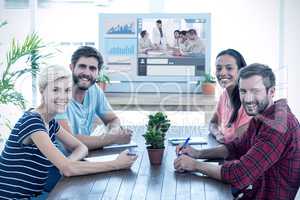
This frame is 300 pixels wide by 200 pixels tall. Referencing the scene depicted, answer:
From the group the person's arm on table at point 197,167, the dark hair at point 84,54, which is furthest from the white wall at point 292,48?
the person's arm on table at point 197,167

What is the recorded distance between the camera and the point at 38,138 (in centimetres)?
219

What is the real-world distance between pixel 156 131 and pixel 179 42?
202cm

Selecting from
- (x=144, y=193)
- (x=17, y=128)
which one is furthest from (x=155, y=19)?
(x=144, y=193)

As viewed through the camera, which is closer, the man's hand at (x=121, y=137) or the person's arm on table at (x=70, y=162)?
the person's arm on table at (x=70, y=162)

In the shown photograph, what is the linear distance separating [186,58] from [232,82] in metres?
1.03

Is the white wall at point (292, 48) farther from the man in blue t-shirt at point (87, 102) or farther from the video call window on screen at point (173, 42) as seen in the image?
the man in blue t-shirt at point (87, 102)

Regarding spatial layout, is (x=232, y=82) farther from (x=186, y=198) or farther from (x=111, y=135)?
(x=186, y=198)

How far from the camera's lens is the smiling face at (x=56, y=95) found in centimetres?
Answer: 232

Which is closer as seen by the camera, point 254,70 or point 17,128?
point 254,70

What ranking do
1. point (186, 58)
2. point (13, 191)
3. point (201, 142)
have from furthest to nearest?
point (186, 58) → point (201, 142) → point (13, 191)

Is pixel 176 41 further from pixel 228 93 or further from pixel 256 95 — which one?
pixel 256 95

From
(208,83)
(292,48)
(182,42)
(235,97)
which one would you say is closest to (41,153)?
(235,97)

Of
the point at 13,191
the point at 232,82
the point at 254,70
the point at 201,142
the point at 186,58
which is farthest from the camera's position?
the point at 186,58

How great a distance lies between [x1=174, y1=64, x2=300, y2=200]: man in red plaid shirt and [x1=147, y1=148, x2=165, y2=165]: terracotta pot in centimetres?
13
